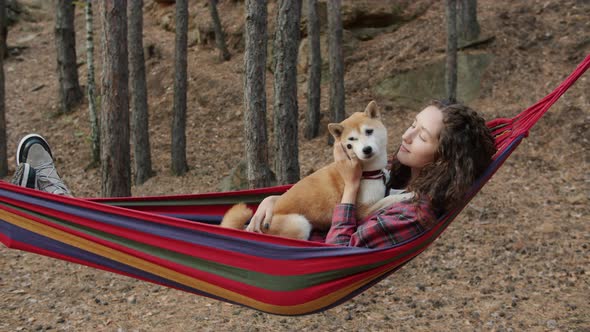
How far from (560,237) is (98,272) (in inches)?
193

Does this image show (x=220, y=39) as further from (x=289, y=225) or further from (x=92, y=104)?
(x=289, y=225)

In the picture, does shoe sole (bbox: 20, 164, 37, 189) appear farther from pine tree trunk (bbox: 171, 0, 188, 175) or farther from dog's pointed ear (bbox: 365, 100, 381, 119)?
pine tree trunk (bbox: 171, 0, 188, 175)

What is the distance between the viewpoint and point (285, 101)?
5992 mm

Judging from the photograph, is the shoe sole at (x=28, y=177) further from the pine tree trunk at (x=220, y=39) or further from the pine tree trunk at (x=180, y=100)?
the pine tree trunk at (x=220, y=39)

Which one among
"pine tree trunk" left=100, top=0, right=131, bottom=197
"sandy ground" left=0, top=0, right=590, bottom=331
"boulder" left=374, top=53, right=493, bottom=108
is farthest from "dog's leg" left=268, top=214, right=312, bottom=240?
"boulder" left=374, top=53, right=493, bottom=108

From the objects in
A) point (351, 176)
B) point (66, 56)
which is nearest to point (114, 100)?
point (351, 176)

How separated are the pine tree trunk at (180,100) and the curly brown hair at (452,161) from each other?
24.1 feet

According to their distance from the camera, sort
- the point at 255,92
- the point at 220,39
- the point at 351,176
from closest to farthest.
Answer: the point at 351,176 < the point at 255,92 < the point at 220,39

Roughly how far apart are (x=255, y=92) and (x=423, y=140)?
297cm

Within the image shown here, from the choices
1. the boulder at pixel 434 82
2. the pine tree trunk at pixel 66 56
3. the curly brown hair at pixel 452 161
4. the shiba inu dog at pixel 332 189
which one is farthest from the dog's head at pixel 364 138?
the pine tree trunk at pixel 66 56

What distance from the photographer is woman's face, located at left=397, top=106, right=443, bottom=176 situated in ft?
8.10

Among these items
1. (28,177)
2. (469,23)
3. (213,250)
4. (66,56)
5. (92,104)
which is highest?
(469,23)

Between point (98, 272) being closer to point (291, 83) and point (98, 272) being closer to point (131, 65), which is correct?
point (291, 83)

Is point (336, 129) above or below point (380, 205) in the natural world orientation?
above
